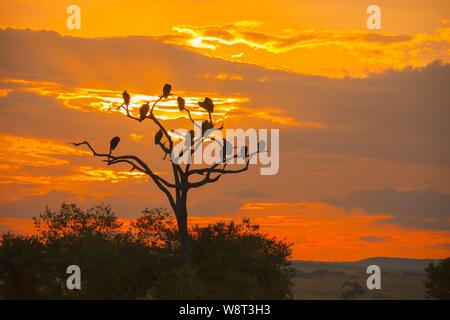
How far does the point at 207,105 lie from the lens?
5441 centimetres

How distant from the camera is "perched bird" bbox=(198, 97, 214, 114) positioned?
54.3 meters

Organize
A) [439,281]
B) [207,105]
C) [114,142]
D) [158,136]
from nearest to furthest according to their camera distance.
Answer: [207,105]
[158,136]
[114,142]
[439,281]

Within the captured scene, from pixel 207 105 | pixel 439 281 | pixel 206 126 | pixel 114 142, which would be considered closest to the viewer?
pixel 207 105

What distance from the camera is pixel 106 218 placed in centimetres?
6925

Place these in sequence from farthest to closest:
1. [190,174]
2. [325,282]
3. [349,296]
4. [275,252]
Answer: [325,282] < [349,296] < [275,252] < [190,174]

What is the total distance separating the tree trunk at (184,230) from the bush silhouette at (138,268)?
0.88 metres

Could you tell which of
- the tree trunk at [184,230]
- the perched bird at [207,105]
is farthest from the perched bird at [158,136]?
the tree trunk at [184,230]

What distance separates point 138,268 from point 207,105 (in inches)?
456

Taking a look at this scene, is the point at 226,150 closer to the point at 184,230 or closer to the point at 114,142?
the point at 184,230

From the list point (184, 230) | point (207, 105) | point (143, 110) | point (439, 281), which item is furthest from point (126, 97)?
point (439, 281)
